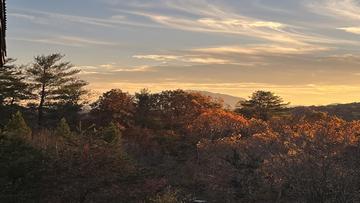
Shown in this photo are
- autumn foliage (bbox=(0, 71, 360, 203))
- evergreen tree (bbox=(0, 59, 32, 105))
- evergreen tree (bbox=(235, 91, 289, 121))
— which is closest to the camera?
autumn foliage (bbox=(0, 71, 360, 203))

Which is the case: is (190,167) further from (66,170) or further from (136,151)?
(66,170)

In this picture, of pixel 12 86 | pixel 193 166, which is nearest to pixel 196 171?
pixel 193 166

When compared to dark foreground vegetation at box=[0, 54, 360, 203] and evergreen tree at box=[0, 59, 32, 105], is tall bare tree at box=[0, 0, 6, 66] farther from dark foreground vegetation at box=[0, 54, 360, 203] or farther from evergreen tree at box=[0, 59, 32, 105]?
evergreen tree at box=[0, 59, 32, 105]

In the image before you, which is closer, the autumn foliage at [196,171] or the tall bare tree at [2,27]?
the tall bare tree at [2,27]

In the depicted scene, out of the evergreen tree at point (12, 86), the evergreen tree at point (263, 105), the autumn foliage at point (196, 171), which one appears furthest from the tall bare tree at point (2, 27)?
the evergreen tree at point (263, 105)

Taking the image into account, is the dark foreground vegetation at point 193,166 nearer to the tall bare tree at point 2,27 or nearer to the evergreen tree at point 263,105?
the tall bare tree at point 2,27

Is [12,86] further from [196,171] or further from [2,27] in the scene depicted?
[2,27]

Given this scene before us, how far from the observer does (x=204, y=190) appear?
127 feet

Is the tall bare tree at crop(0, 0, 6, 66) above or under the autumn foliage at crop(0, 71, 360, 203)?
above

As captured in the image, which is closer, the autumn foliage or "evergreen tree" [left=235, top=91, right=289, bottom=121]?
the autumn foliage

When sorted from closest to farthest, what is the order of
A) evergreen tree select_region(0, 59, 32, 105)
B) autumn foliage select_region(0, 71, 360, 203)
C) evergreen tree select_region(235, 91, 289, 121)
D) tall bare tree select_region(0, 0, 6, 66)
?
tall bare tree select_region(0, 0, 6, 66)
autumn foliage select_region(0, 71, 360, 203)
evergreen tree select_region(0, 59, 32, 105)
evergreen tree select_region(235, 91, 289, 121)

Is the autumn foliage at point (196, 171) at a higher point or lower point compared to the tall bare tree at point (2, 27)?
lower

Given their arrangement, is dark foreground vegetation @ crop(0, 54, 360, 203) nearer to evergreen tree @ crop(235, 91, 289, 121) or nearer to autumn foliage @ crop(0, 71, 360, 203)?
autumn foliage @ crop(0, 71, 360, 203)

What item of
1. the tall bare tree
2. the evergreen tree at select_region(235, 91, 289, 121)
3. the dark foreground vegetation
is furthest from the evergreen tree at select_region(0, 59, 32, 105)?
the tall bare tree
